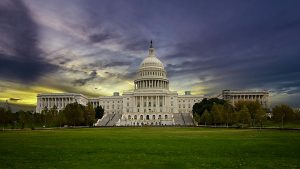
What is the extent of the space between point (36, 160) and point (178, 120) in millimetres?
145668

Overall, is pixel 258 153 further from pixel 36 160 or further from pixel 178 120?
pixel 178 120

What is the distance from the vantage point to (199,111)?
150 meters

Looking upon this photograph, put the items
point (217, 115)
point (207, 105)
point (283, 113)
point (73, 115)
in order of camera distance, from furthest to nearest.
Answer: point (207, 105), point (73, 115), point (217, 115), point (283, 113)

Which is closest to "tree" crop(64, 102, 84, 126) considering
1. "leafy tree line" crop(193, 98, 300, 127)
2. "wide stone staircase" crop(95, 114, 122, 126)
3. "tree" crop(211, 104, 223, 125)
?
"wide stone staircase" crop(95, 114, 122, 126)

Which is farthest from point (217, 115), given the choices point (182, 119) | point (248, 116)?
point (182, 119)

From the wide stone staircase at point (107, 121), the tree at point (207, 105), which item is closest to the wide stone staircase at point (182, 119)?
the tree at point (207, 105)

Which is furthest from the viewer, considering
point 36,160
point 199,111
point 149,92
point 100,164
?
point 149,92

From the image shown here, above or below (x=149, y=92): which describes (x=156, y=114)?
below

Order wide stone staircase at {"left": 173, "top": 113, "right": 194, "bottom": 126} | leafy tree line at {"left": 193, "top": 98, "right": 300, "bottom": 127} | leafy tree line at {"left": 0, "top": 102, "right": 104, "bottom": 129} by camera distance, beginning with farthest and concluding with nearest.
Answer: wide stone staircase at {"left": 173, "top": 113, "right": 194, "bottom": 126} → leafy tree line at {"left": 0, "top": 102, "right": 104, "bottom": 129} → leafy tree line at {"left": 193, "top": 98, "right": 300, "bottom": 127}

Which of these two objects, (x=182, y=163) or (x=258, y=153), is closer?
(x=182, y=163)

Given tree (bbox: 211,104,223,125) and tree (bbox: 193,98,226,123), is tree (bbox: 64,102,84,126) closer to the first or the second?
tree (bbox: 211,104,223,125)

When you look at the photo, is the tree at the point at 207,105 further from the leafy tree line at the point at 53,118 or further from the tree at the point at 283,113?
the tree at the point at 283,113

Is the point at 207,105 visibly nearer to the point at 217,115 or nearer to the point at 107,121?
the point at 217,115

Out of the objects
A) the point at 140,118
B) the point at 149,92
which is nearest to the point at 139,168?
the point at 140,118
